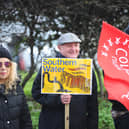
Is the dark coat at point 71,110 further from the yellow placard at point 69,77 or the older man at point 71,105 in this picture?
the yellow placard at point 69,77

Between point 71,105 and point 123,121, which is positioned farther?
point 71,105

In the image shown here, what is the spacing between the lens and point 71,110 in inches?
102

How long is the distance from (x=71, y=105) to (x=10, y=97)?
0.65m

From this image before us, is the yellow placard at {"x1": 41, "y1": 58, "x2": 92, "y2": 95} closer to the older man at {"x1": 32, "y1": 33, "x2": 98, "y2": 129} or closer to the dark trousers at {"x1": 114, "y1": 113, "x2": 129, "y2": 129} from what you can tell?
the older man at {"x1": 32, "y1": 33, "x2": 98, "y2": 129}

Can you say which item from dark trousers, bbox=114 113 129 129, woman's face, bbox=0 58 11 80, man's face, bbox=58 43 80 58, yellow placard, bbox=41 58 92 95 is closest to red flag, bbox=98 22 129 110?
dark trousers, bbox=114 113 129 129

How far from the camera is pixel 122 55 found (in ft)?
6.23

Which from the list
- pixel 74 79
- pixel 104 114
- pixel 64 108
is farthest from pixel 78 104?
pixel 104 114

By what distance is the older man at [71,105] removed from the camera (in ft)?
8.46

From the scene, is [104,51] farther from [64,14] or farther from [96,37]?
[96,37]

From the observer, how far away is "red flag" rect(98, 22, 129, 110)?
68.8 inches

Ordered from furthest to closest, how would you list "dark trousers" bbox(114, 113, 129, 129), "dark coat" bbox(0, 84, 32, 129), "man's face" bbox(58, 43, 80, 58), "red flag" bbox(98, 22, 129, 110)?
"man's face" bbox(58, 43, 80, 58) → "dark coat" bbox(0, 84, 32, 129) → "dark trousers" bbox(114, 113, 129, 129) → "red flag" bbox(98, 22, 129, 110)

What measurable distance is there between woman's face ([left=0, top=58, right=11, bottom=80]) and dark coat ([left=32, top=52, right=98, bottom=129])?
40 centimetres

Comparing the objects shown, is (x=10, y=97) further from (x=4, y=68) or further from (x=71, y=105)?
(x=71, y=105)

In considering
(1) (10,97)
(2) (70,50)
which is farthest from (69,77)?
(1) (10,97)
